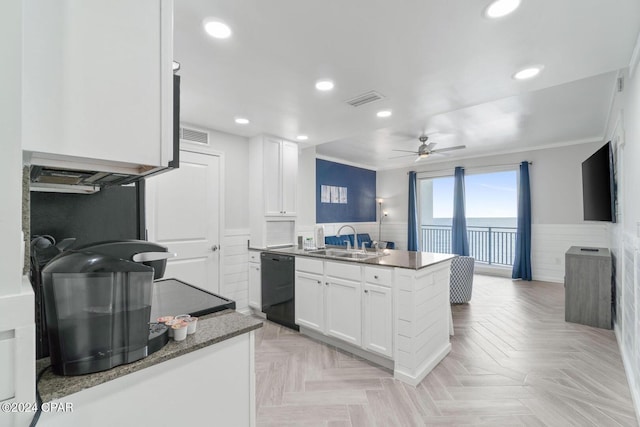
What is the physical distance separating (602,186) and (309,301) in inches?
135

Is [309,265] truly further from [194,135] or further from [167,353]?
[167,353]

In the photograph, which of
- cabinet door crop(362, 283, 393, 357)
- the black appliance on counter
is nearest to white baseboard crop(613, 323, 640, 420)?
cabinet door crop(362, 283, 393, 357)

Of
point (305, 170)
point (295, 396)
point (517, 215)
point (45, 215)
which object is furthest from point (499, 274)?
point (45, 215)

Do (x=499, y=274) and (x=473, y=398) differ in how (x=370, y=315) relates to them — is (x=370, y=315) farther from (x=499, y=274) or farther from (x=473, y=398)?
(x=499, y=274)

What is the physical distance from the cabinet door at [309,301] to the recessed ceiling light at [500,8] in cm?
247

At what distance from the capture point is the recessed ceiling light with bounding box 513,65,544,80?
2189 millimetres

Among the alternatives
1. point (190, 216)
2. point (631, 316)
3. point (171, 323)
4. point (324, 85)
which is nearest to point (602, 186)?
point (631, 316)

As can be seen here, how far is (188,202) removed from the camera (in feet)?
11.5

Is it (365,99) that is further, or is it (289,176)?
(289,176)

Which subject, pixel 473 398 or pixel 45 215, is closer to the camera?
pixel 45 215

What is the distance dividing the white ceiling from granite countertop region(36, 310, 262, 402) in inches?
63.6

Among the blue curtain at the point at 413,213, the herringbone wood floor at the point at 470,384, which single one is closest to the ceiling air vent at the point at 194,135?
the herringbone wood floor at the point at 470,384

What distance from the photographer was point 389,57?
81.2 inches

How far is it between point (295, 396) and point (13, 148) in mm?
2222
